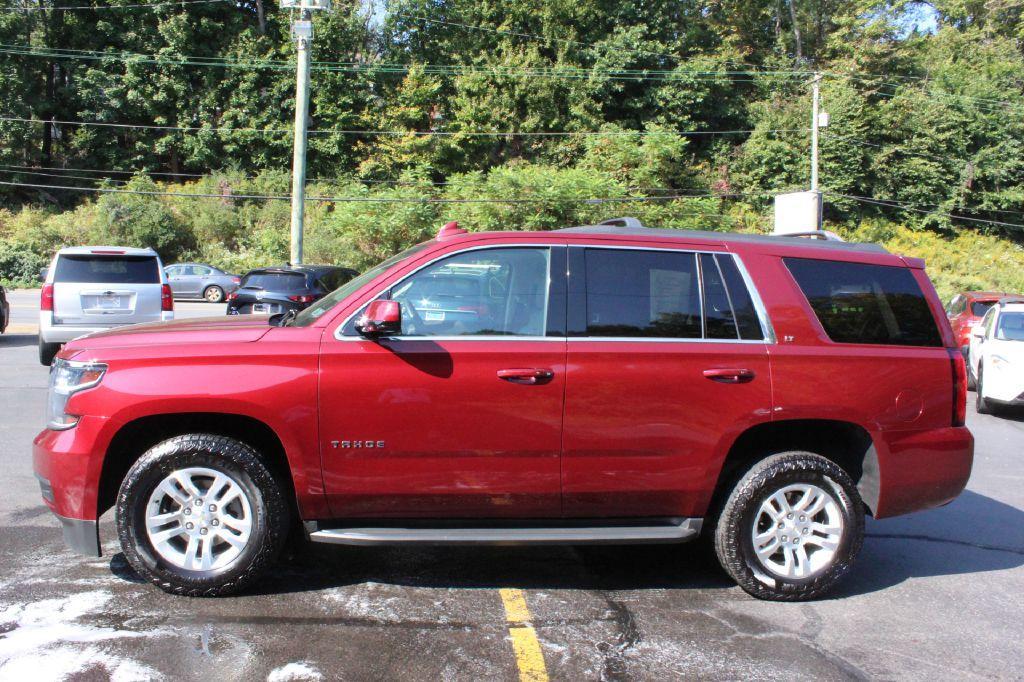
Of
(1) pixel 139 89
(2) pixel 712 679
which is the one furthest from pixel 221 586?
(1) pixel 139 89

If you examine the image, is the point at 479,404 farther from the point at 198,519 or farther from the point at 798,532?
the point at 798,532

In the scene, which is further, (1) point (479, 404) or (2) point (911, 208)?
(2) point (911, 208)

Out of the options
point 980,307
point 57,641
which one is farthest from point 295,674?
point 980,307

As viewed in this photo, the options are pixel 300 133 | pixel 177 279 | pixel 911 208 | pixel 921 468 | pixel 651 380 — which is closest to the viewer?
pixel 651 380

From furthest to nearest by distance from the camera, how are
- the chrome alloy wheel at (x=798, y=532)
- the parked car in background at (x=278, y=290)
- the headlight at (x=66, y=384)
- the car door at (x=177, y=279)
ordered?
the car door at (x=177, y=279) < the parked car in background at (x=278, y=290) < the chrome alloy wheel at (x=798, y=532) < the headlight at (x=66, y=384)

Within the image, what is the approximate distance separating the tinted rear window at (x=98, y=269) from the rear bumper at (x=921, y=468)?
10085 millimetres

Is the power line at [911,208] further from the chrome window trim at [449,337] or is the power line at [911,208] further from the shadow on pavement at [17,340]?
the chrome window trim at [449,337]

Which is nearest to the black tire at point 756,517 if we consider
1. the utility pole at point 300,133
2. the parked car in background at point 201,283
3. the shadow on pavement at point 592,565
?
the shadow on pavement at point 592,565

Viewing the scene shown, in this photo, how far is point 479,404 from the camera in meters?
4.41

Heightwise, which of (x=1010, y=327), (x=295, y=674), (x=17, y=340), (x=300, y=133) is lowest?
(x=295, y=674)

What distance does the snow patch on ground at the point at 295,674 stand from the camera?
364 centimetres

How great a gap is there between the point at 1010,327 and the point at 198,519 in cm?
1146

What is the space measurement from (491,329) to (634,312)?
786 mm

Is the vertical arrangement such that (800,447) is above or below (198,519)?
above
